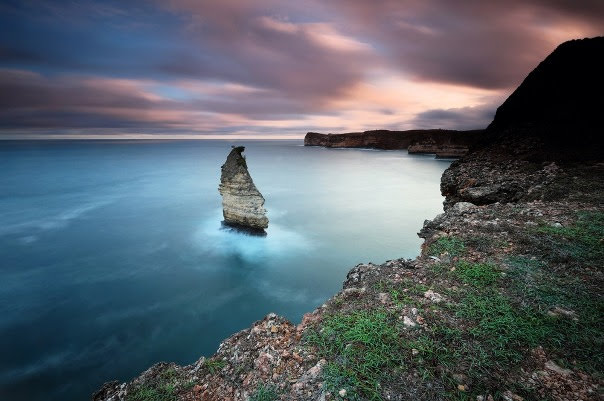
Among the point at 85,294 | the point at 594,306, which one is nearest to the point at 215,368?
the point at 594,306

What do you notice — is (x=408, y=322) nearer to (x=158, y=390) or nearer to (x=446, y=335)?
(x=446, y=335)

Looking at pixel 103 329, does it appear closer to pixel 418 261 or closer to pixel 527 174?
pixel 418 261

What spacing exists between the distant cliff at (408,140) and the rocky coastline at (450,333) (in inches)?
1377

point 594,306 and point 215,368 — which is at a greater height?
point 594,306

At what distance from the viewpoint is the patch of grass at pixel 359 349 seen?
9.02 feet

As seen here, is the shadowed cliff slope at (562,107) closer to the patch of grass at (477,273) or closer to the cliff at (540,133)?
the cliff at (540,133)

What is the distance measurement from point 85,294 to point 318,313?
44.5 ft

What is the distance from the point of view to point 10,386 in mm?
8250

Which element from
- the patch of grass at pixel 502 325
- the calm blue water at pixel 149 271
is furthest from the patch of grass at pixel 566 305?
the calm blue water at pixel 149 271

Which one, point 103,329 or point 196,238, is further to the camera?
point 196,238

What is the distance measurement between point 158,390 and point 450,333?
3629 millimetres

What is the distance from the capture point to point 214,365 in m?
3.53

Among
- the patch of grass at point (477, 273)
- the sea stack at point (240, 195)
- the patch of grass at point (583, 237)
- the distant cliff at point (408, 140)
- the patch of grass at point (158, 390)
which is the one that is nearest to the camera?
the patch of grass at point (158, 390)

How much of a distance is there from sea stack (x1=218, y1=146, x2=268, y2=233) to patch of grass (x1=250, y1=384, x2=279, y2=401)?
15471mm
